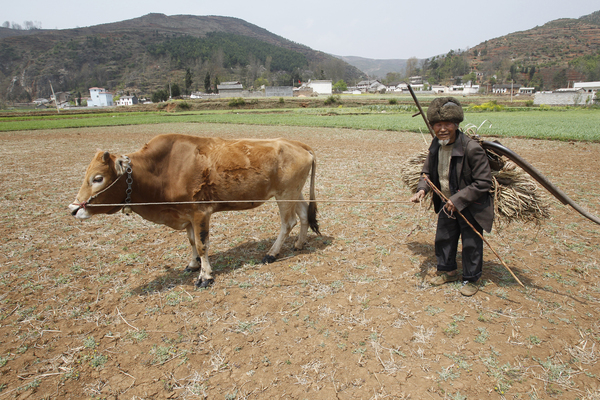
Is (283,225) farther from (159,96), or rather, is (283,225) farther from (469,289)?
(159,96)

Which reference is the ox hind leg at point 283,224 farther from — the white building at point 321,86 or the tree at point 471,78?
the tree at point 471,78

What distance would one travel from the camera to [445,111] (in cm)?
409

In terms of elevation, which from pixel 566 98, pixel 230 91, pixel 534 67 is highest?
pixel 534 67

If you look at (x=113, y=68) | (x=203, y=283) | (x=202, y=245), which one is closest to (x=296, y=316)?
(x=203, y=283)

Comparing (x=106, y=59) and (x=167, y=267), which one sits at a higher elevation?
(x=106, y=59)

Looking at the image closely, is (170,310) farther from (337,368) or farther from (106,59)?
(106,59)

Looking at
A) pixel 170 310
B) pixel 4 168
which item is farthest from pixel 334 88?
pixel 170 310

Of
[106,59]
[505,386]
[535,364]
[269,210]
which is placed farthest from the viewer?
[106,59]

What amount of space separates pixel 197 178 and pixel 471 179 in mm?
3926

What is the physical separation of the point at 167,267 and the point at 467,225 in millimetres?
4865

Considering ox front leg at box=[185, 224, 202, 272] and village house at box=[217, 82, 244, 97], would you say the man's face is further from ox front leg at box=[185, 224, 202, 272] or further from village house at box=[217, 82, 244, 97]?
village house at box=[217, 82, 244, 97]

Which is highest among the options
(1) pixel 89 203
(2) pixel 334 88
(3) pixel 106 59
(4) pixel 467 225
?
(3) pixel 106 59

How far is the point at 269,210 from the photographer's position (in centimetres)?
876

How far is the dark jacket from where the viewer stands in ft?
13.7
